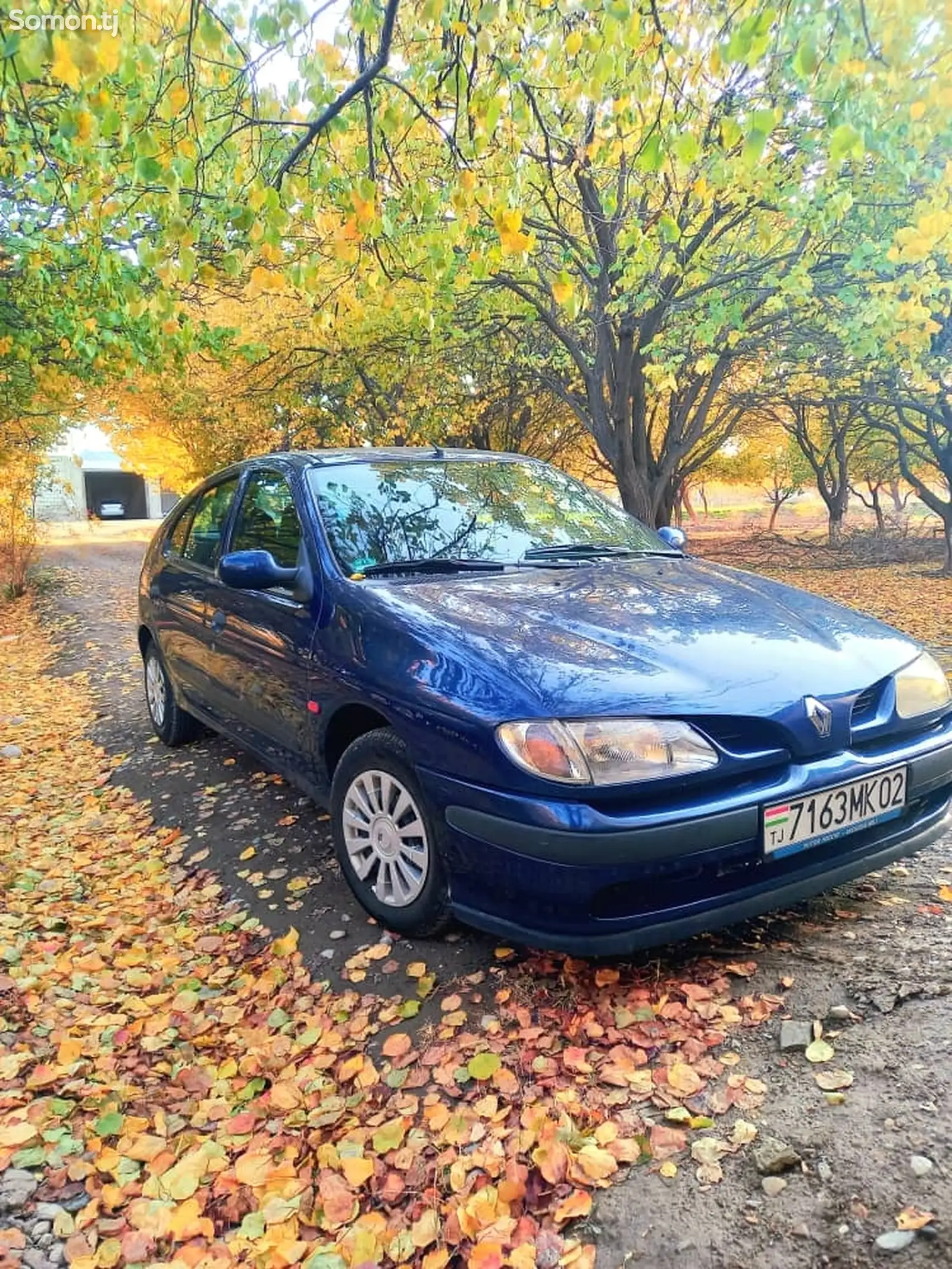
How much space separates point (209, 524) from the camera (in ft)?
15.7

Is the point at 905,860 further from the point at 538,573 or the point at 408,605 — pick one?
the point at 408,605

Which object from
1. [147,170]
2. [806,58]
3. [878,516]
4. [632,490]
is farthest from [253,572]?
[878,516]

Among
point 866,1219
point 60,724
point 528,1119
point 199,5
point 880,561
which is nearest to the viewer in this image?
point 866,1219

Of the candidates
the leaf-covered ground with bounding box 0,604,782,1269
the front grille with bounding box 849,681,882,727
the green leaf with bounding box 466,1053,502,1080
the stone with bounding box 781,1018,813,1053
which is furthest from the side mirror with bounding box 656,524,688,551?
the green leaf with bounding box 466,1053,502,1080

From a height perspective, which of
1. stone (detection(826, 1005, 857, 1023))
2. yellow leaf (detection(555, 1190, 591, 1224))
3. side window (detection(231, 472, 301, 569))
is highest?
side window (detection(231, 472, 301, 569))

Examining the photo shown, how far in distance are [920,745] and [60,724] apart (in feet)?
20.4

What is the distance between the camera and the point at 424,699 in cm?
265

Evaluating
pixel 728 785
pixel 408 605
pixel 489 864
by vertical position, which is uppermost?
pixel 408 605

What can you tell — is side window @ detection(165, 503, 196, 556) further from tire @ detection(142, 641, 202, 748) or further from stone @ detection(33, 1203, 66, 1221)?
stone @ detection(33, 1203, 66, 1221)

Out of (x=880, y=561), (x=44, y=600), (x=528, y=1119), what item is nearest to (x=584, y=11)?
(x=528, y=1119)

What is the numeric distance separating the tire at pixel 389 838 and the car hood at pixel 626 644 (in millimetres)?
359

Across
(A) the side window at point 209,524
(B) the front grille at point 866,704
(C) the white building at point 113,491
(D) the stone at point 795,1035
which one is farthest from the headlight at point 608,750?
(C) the white building at point 113,491

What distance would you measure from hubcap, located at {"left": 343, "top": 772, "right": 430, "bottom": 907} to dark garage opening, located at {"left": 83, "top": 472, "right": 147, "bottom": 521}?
2045 inches

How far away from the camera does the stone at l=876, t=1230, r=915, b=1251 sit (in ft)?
5.31
